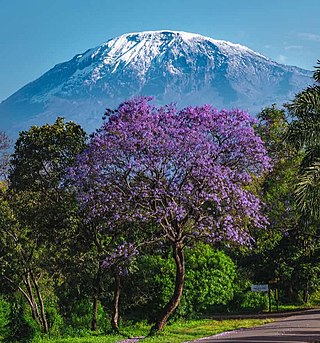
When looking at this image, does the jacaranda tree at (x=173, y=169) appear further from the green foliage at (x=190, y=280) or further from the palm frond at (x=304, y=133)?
the green foliage at (x=190, y=280)

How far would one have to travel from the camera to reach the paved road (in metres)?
16.1

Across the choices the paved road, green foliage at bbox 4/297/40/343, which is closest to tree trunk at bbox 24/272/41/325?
green foliage at bbox 4/297/40/343

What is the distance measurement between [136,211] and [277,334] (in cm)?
485

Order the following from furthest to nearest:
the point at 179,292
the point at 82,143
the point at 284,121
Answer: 1. the point at 284,121
2. the point at 82,143
3. the point at 179,292

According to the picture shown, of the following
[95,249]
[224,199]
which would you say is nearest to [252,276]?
[95,249]

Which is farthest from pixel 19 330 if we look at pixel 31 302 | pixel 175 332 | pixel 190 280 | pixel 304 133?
pixel 304 133

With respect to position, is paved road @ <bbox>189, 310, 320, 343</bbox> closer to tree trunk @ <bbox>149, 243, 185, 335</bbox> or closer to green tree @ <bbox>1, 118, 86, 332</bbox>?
tree trunk @ <bbox>149, 243, 185, 335</bbox>

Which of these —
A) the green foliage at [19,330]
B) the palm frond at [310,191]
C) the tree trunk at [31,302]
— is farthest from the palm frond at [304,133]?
the tree trunk at [31,302]

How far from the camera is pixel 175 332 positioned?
18719mm

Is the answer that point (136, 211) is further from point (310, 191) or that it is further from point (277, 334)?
point (277, 334)

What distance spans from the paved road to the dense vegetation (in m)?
2.17

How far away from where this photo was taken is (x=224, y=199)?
18.4 m

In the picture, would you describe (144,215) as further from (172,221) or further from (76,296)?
(76,296)

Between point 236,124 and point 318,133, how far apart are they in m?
2.24
